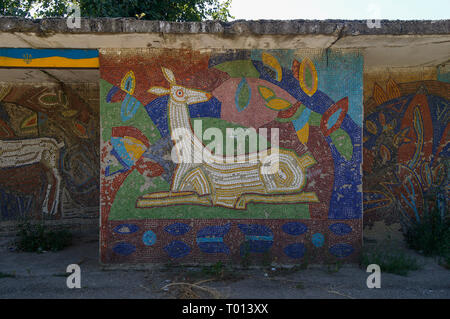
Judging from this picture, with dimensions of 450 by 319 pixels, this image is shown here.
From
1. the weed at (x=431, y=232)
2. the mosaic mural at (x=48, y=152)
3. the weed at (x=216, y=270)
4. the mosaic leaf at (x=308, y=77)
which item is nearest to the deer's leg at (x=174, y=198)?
the weed at (x=216, y=270)

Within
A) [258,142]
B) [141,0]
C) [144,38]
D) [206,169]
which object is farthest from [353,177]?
[141,0]

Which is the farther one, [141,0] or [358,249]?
[141,0]

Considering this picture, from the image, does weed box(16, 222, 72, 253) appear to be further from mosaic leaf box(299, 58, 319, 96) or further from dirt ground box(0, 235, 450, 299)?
mosaic leaf box(299, 58, 319, 96)

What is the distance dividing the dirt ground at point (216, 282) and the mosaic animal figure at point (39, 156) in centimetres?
165

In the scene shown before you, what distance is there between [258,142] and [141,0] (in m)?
5.65

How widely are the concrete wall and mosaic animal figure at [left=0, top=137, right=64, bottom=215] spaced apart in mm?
5228

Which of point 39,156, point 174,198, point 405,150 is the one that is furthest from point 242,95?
point 39,156

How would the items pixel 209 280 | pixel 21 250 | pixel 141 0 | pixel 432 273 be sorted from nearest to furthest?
1. pixel 209 280
2. pixel 432 273
3. pixel 21 250
4. pixel 141 0

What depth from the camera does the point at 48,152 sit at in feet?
19.3

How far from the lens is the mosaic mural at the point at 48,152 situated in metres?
5.77

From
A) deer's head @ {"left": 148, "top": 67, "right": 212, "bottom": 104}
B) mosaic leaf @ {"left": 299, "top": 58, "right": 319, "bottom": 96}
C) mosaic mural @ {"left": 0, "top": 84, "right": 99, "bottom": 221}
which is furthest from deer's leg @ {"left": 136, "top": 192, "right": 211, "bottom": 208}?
mosaic mural @ {"left": 0, "top": 84, "right": 99, "bottom": 221}

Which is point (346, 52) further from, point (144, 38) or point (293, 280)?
point (293, 280)

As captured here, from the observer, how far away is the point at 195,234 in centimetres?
405

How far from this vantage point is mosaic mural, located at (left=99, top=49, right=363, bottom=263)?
4.04 m
